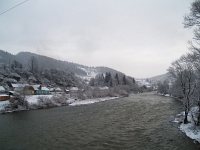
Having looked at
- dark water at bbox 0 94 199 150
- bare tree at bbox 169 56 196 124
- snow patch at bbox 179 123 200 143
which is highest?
bare tree at bbox 169 56 196 124

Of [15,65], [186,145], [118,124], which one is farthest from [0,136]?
[15,65]

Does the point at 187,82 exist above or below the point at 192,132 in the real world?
above

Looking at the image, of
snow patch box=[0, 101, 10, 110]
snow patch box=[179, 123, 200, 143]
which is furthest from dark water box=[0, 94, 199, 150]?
snow patch box=[0, 101, 10, 110]

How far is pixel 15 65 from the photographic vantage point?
131500 millimetres

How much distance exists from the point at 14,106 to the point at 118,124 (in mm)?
35624

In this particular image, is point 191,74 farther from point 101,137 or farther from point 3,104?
point 3,104

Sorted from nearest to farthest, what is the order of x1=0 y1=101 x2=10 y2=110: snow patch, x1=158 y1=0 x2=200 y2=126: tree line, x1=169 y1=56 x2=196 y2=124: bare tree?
x1=158 y1=0 x2=200 y2=126: tree line
x1=169 y1=56 x2=196 y2=124: bare tree
x1=0 y1=101 x2=10 y2=110: snow patch

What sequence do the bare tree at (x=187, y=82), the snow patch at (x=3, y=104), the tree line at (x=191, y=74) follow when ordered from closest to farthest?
the tree line at (x=191, y=74) → the bare tree at (x=187, y=82) → the snow patch at (x=3, y=104)

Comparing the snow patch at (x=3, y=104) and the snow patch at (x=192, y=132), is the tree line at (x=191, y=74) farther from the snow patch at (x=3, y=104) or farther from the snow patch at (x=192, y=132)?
Result: the snow patch at (x=3, y=104)

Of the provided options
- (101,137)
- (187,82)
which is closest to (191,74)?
(187,82)

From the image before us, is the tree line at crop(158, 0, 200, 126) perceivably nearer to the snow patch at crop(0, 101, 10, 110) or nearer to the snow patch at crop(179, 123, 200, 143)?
the snow patch at crop(179, 123, 200, 143)

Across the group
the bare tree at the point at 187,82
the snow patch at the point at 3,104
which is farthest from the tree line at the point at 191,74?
the snow patch at the point at 3,104

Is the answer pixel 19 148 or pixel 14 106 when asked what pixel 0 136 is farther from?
pixel 14 106

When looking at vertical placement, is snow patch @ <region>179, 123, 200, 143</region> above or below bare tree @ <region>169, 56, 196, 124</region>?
below
